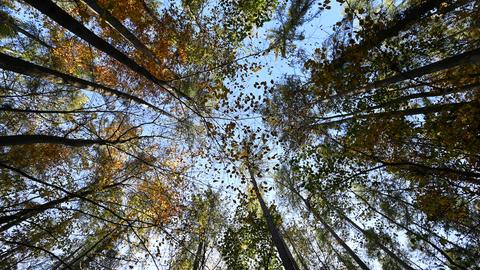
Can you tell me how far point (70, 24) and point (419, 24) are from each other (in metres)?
7.72

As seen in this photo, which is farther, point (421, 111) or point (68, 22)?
point (421, 111)

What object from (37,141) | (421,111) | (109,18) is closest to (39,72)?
(37,141)

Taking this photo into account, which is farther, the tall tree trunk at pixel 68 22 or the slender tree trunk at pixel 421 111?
the slender tree trunk at pixel 421 111

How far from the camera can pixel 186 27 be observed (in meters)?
9.80

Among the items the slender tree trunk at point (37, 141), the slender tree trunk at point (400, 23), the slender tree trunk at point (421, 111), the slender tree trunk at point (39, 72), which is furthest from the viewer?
the slender tree trunk at point (400, 23)

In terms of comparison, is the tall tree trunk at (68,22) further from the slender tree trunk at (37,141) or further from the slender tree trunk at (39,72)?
the slender tree trunk at (37,141)

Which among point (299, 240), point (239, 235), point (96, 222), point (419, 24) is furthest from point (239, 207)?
point (419, 24)

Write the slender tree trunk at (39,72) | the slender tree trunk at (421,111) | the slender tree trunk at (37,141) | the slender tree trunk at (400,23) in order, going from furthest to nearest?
the slender tree trunk at (400,23) → the slender tree trunk at (421,111) → the slender tree trunk at (37,141) → the slender tree trunk at (39,72)

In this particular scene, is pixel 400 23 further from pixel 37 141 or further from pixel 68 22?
pixel 37 141

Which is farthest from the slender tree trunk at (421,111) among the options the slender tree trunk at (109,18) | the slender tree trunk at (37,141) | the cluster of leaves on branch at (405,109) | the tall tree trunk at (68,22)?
the slender tree trunk at (37,141)

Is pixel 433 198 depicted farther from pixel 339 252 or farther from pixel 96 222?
pixel 96 222

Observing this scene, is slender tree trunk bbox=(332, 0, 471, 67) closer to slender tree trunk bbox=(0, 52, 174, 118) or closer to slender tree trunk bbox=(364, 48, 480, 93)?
slender tree trunk bbox=(364, 48, 480, 93)

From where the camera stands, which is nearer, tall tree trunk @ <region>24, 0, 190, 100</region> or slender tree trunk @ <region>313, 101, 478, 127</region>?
tall tree trunk @ <region>24, 0, 190, 100</region>

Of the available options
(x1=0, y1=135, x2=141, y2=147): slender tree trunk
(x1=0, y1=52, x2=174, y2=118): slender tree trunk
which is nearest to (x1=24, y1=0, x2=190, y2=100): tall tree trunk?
(x1=0, y1=52, x2=174, y2=118): slender tree trunk
